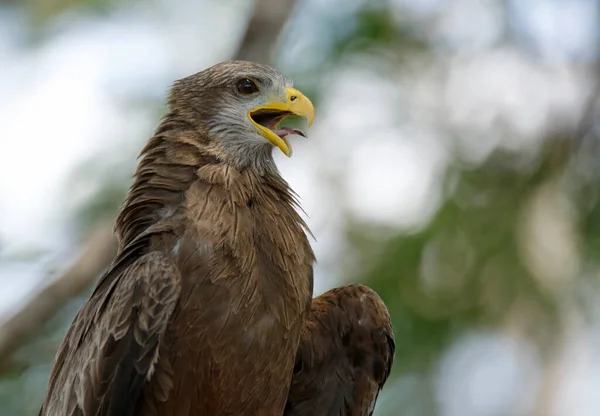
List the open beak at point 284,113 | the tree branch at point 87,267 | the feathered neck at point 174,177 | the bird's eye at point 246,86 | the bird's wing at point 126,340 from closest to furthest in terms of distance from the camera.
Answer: the bird's wing at point 126,340, the feathered neck at point 174,177, the open beak at point 284,113, the bird's eye at point 246,86, the tree branch at point 87,267

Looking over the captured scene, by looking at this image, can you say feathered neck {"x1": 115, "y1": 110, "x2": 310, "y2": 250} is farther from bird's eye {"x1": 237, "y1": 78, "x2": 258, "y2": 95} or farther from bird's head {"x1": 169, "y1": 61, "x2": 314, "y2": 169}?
bird's eye {"x1": 237, "y1": 78, "x2": 258, "y2": 95}

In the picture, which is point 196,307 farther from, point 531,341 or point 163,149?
point 531,341

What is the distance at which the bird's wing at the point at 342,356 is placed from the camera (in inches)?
231

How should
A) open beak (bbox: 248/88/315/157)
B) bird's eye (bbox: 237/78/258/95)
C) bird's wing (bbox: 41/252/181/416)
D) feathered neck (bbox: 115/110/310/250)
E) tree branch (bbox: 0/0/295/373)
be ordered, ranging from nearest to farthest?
bird's wing (bbox: 41/252/181/416) < feathered neck (bbox: 115/110/310/250) < open beak (bbox: 248/88/315/157) < bird's eye (bbox: 237/78/258/95) < tree branch (bbox: 0/0/295/373)

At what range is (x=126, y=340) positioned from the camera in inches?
192

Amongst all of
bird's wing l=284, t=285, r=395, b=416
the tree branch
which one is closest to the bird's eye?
bird's wing l=284, t=285, r=395, b=416

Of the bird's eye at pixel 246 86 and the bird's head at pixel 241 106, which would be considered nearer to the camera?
the bird's head at pixel 241 106

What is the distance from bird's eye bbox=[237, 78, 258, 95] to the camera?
5.80 m

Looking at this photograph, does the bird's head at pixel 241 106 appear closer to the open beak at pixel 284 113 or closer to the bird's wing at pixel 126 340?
the open beak at pixel 284 113

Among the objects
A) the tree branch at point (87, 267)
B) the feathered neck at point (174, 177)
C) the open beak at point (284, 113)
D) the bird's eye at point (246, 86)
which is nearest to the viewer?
the feathered neck at point (174, 177)

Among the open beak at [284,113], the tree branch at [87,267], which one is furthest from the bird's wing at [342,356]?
the tree branch at [87,267]

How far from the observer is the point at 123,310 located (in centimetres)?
492

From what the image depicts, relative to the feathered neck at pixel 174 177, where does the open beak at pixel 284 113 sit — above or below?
above

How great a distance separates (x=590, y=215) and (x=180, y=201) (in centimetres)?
844
